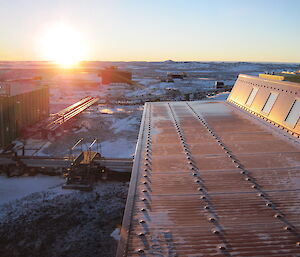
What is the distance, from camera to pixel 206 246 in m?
3.54

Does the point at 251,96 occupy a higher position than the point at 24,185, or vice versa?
the point at 251,96

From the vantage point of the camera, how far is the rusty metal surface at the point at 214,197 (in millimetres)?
3577

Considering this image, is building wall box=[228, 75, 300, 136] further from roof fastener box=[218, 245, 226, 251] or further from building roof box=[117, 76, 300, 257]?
roof fastener box=[218, 245, 226, 251]

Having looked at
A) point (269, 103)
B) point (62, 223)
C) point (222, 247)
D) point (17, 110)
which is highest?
point (269, 103)

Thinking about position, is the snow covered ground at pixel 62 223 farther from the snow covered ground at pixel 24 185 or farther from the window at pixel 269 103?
the window at pixel 269 103

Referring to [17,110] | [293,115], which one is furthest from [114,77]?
[293,115]

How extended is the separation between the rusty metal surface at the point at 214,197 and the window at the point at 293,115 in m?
0.77

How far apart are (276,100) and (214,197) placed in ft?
23.4

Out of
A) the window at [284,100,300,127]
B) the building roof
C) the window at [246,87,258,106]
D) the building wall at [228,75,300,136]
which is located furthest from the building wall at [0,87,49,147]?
the window at [284,100,300,127]

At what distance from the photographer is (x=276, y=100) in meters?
10.6

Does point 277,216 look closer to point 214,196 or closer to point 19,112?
point 214,196

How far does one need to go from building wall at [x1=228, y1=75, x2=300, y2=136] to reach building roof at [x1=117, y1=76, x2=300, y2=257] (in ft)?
3.56

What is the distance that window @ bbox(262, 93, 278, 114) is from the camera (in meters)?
10.8

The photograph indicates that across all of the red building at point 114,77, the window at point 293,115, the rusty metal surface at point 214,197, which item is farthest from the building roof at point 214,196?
the red building at point 114,77
